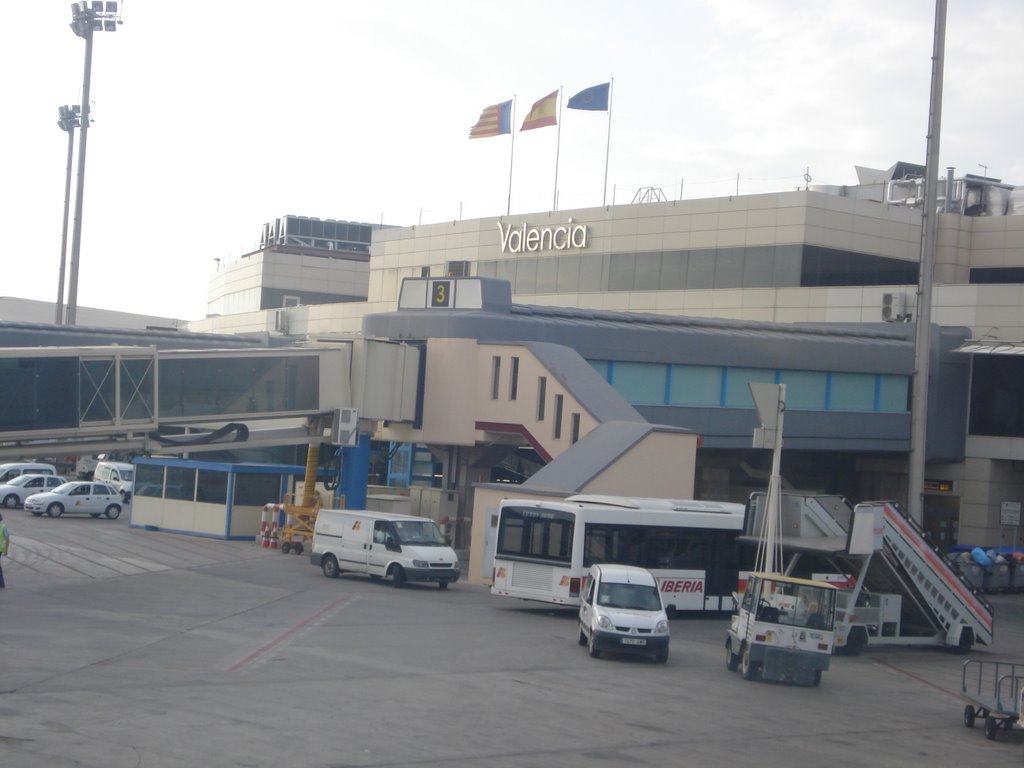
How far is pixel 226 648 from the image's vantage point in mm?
20500

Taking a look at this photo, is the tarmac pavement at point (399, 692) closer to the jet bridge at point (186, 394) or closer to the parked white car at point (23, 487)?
the jet bridge at point (186, 394)

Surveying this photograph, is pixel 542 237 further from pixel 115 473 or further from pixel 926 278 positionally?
pixel 926 278

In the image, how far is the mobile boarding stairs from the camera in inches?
1017

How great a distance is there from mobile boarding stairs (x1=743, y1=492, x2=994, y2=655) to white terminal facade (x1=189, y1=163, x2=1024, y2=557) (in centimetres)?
695

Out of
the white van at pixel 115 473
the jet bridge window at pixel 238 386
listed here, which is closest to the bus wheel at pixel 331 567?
the jet bridge window at pixel 238 386

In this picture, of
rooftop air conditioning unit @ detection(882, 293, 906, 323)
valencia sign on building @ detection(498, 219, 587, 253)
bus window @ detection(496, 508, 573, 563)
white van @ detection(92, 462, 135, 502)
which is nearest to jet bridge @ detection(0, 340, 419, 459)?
bus window @ detection(496, 508, 573, 563)

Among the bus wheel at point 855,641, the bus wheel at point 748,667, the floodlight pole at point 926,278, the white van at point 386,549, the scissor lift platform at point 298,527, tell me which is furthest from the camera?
the scissor lift platform at point 298,527

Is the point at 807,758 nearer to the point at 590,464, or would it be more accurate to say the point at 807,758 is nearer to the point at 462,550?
the point at 590,464

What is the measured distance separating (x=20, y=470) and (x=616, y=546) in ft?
143

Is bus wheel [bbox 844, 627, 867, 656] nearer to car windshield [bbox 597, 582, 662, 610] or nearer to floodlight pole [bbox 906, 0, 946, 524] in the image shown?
floodlight pole [bbox 906, 0, 946, 524]

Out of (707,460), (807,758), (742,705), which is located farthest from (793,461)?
(807,758)

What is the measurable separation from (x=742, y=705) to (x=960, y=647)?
37.3 feet

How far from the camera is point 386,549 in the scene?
33.0 meters

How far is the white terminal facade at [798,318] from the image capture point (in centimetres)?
4178
